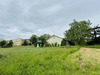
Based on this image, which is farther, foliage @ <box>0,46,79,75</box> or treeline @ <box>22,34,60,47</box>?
treeline @ <box>22,34,60,47</box>

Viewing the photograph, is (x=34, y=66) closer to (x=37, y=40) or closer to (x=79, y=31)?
(x=79, y=31)

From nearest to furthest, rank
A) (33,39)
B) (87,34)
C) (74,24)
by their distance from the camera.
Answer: (87,34), (74,24), (33,39)

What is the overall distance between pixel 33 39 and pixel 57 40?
892 inches

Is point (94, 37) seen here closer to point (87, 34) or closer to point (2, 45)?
point (87, 34)

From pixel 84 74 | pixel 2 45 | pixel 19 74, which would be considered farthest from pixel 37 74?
pixel 2 45

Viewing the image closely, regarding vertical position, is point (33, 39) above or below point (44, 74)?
above

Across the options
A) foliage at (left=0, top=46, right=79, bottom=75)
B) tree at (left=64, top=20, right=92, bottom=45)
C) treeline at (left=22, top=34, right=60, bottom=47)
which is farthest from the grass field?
treeline at (left=22, top=34, right=60, bottom=47)

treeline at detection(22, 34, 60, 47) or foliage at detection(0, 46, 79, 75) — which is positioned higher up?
treeline at detection(22, 34, 60, 47)

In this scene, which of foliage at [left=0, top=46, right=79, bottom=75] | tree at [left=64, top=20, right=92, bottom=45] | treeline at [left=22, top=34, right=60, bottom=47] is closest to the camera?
foliage at [left=0, top=46, right=79, bottom=75]

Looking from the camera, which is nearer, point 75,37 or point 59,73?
point 59,73

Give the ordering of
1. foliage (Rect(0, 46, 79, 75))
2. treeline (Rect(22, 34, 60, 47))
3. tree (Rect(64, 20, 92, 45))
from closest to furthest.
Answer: foliage (Rect(0, 46, 79, 75)) < tree (Rect(64, 20, 92, 45)) < treeline (Rect(22, 34, 60, 47))

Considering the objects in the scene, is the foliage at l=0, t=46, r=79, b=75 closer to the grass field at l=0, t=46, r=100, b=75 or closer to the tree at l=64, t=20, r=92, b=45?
the grass field at l=0, t=46, r=100, b=75

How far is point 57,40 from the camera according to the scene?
21.2 m

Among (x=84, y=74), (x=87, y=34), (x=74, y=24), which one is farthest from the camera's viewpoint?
(x=74, y=24)
